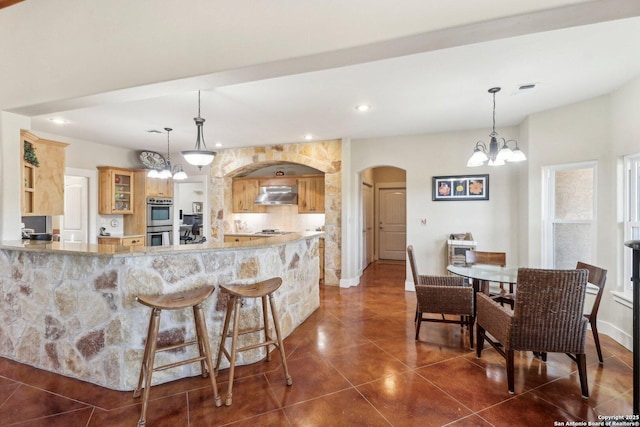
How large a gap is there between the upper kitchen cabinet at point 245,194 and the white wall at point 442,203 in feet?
7.60

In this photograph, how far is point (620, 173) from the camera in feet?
10.4

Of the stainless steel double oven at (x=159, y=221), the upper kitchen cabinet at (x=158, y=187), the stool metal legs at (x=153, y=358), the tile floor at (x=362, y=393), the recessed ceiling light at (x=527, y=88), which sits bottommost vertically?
the tile floor at (x=362, y=393)

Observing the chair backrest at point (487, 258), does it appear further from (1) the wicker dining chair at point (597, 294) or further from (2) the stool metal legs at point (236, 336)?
(2) the stool metal legs at point (236, 336)

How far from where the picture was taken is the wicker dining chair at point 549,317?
2.08m

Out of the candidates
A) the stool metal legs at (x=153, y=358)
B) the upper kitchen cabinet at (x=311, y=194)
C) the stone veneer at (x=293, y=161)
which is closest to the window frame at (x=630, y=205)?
the stone veneer at (x=293, y=161)

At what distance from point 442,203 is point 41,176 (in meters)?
5.33

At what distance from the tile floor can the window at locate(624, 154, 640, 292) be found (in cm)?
84

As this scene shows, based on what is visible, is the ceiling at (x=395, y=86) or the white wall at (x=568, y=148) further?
the white wall at (x=568, y=148)

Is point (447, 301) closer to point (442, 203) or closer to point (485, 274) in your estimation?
point (485, 274)

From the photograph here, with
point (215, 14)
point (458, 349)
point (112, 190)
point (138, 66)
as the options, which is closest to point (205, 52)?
point (215, 14)

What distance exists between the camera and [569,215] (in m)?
3.80

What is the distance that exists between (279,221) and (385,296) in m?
3.05

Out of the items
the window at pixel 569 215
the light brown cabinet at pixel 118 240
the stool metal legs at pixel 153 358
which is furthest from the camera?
the light brown cabinet at pixel 118 240

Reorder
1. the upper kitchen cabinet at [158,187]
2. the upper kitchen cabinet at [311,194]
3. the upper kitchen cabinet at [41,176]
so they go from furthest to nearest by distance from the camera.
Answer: the upper kitchen cabinet at [311,194], the upper kitchen cabinet at [158,187], the upper kitchen cabinet at [41,176]
